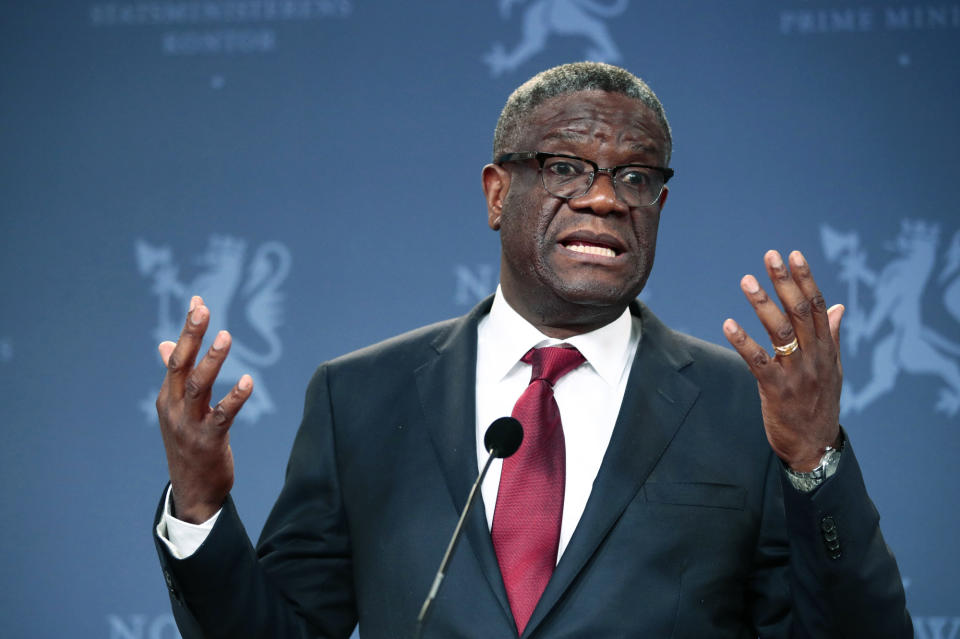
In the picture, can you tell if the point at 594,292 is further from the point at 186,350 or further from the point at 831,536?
the point at 186,350

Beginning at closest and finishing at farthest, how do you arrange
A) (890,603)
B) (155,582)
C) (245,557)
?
(890,603) < (245,557) < (155,582)

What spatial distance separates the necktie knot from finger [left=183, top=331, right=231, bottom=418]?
56cm

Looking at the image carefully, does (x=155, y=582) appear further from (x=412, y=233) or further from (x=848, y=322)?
(x=848, y=322)

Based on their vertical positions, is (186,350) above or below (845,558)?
above

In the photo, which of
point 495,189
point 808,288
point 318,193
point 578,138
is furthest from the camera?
point 318,193

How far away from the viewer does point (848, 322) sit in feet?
9.05

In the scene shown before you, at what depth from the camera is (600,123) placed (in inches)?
72.2

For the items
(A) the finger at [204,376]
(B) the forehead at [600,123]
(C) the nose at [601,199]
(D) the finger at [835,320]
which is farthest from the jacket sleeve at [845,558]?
(A) the finger at [204,376]

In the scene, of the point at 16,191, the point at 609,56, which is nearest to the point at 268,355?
the point at 16,191

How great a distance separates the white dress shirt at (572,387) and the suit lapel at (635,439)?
0.14ft

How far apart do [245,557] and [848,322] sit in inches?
69.9

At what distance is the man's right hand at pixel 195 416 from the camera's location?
4.70 feet

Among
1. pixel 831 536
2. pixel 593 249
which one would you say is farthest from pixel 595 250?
pixel 831 536

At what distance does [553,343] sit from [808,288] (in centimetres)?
60
